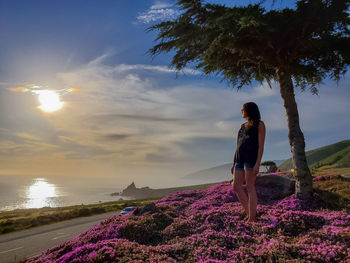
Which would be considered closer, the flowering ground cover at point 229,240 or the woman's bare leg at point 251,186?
the flowering ground cover at point 229,240

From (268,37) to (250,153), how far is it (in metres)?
7.36

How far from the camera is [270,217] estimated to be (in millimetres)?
8297

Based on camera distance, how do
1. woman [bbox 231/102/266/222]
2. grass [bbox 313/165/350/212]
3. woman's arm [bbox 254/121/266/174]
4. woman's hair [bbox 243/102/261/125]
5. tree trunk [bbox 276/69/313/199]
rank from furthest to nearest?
tree trunk [bbox 276/69/313/199] < grass [bbox 313/165/350/212] < woman's hair [bbox 243/102/261/125] < woman [bbox 231/102/266/222] < woman's arm [bbox 254/121/266/174]

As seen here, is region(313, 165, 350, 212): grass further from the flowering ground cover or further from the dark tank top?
the dark tank top

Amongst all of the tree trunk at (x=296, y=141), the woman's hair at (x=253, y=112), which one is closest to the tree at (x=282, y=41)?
the tree trunk at (x=296, y=141)

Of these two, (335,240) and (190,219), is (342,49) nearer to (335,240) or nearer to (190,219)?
(335,240)

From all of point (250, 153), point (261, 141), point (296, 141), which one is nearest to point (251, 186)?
point (250, 153)

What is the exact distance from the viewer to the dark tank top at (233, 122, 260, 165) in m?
8.01

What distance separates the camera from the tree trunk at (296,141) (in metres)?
12.1

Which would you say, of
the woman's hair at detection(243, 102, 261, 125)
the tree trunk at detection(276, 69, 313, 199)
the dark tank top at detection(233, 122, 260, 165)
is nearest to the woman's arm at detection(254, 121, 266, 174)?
the dark tank top at detection(233, 122, 260, 165)

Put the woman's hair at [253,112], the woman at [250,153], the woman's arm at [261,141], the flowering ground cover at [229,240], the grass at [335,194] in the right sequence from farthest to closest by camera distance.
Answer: the grass at [335,194] < the woman's hair at [253,112] < the woman at [250,153] < the woman's arm at [261,141] < the flowering ground cover at [229,240]

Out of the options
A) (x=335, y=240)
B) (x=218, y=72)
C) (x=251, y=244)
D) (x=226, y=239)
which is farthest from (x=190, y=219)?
(x=218, y=72)

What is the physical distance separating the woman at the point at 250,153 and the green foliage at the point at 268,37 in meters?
5.09

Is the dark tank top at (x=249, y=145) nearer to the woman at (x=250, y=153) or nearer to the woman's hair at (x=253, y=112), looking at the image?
the woman at (x=250, y=153)
